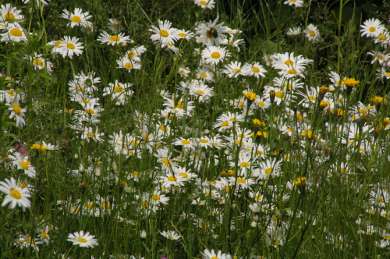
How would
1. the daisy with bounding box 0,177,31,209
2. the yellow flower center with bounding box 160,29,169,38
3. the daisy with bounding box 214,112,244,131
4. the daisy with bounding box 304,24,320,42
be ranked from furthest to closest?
the daisy with bounding box 304,24,320,42 < the yellow flower center with bounding box 160,29,169,38 < the daisy with bounding box 214,112,244,131 < the daisy with bounding box 0,177,31,209

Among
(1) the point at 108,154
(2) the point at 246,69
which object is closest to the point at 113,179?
(1) the point at 108,154

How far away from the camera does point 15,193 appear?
1.41 meters

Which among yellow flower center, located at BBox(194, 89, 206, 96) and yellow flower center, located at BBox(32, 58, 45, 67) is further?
yellow flower center, located at BBox(194, 89, 206, 96)

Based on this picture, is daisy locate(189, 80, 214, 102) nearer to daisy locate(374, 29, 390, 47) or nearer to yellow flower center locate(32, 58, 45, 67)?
yellow flower center locate(32, 58, 45, 67)

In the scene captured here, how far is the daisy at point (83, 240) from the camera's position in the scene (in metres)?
1.73

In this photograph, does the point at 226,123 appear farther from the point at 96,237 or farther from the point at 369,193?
the point at 96,237

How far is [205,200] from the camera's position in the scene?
83.2 inches

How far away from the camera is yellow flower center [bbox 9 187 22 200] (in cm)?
139

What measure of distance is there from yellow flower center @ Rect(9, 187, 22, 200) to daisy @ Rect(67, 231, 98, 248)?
334mm

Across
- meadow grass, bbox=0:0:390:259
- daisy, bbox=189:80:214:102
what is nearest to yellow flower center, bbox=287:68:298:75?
meadow grass, bbox=0:0:390:259

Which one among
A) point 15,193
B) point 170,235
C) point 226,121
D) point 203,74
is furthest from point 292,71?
point 15,193

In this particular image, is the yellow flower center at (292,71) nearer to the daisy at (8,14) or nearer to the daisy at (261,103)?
the daisy at (261,103)

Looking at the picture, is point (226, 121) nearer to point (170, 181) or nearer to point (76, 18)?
point (170, 181)

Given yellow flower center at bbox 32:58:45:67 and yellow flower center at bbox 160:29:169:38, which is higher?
yellow flower center at bbox 160:29:169:38
